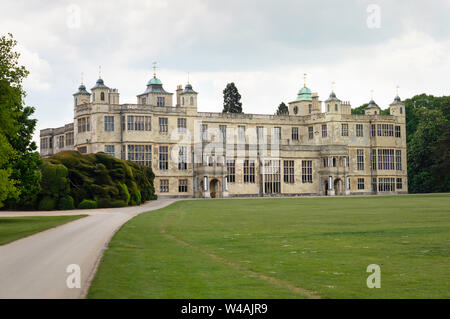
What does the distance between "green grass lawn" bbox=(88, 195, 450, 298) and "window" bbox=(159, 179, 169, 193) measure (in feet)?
160

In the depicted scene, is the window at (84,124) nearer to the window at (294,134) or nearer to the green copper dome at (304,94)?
the window at (294,134)

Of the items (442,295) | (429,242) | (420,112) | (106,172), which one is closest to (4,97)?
(429,242)

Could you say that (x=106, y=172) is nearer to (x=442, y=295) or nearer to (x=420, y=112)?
(x=442, y=295)

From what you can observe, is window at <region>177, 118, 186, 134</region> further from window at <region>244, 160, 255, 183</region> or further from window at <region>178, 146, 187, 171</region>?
window at <region>244, 160, 255, 183</region>

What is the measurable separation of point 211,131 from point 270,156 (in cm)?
818

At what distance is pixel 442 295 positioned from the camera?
35.9 feet

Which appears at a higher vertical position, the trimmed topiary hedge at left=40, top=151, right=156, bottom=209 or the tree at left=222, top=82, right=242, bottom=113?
the tree at left=222, top=82, right=242, bottom=113

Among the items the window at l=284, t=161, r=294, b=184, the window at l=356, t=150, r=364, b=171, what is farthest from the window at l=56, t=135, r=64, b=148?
the window at l=356, t=150, r=364, b=171

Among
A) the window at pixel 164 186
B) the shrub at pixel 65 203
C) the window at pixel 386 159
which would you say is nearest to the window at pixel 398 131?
the window at pixel 386 159

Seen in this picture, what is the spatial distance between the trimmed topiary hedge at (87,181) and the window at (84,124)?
18538mm

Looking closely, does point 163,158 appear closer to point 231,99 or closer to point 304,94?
point 231,99

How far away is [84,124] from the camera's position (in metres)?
72.9

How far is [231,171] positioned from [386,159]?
23850 mm

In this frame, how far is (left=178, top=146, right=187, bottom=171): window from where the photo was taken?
74.8 meters
